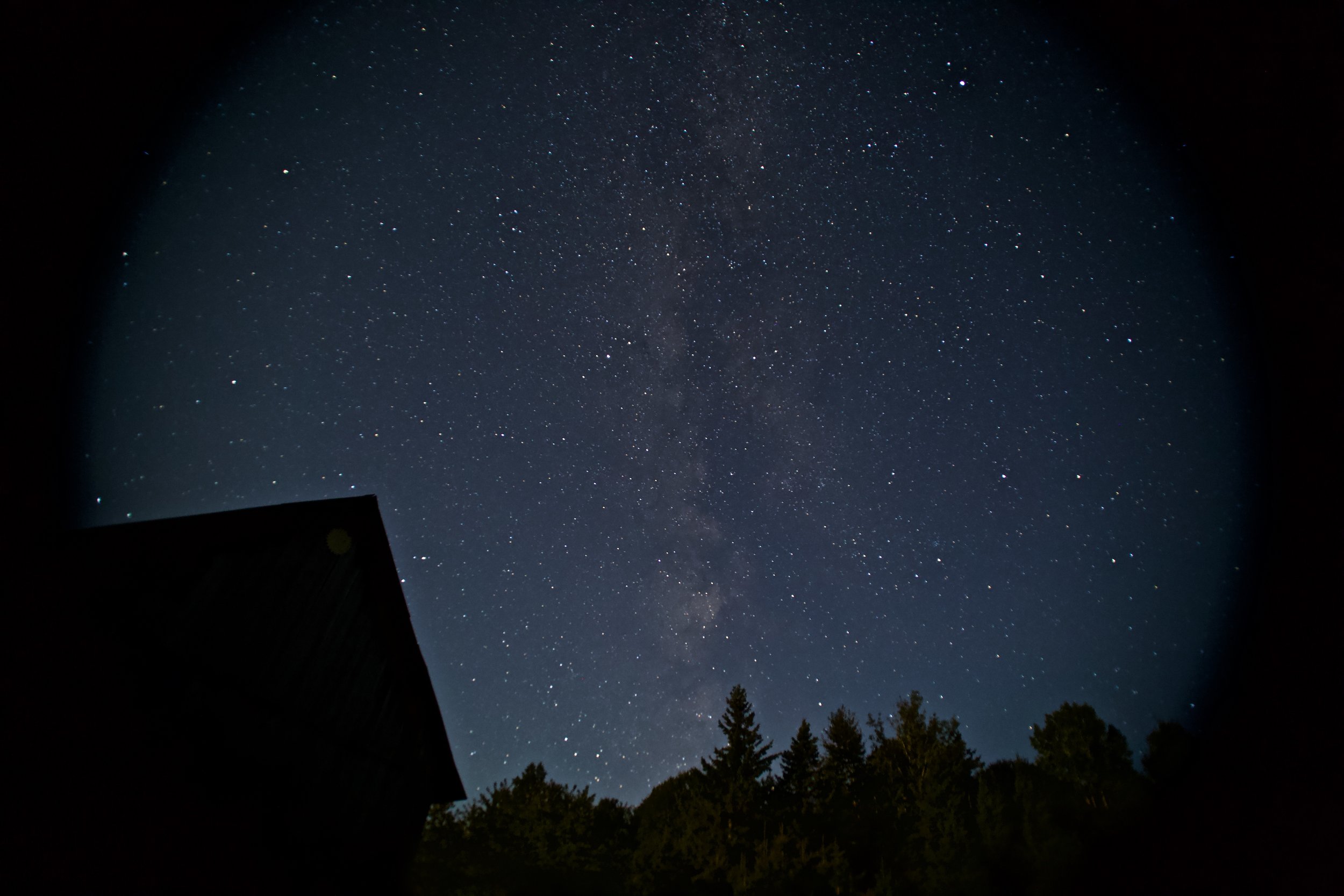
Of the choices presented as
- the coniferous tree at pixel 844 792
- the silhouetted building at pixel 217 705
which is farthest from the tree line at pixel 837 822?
the silhouetted building at pixel 217 705

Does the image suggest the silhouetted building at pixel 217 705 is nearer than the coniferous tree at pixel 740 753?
Yes

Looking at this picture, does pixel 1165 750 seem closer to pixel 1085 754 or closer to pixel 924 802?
pixel 1085 754

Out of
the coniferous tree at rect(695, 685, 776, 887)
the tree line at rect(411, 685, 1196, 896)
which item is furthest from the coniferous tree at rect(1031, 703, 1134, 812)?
A: the coniferous tree at rect(695, 685, 776, 887)

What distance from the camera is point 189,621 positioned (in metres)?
5.35

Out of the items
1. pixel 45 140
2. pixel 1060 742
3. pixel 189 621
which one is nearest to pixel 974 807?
pixel 1060 742

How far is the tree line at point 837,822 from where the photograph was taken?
2103cm

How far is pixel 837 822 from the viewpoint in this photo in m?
25.5

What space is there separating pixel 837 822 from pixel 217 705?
98.4ft

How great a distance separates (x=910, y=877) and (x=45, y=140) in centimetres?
3351

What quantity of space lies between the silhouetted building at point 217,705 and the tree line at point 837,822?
17.9 metres

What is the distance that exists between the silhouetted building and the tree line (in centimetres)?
1791

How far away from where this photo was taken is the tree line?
21.0m

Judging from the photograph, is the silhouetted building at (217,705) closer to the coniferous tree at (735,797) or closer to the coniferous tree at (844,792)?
the coniferous tree at (735,797)

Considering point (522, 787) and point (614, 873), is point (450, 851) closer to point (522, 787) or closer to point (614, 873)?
point (522, 787)
